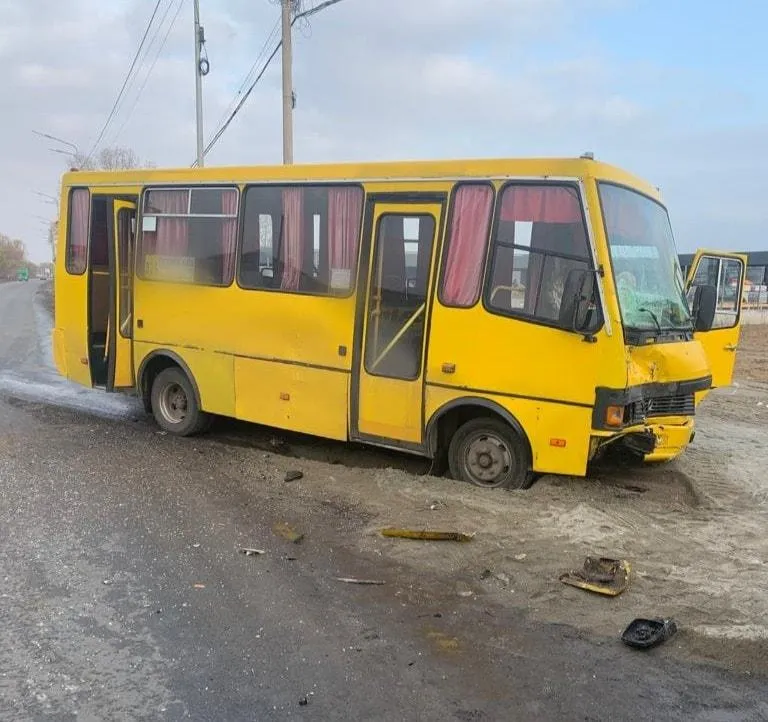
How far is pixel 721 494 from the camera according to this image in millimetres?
6355

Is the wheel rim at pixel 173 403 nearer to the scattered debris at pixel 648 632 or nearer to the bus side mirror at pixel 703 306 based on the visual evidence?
the bus side mirror at pixel 703 306

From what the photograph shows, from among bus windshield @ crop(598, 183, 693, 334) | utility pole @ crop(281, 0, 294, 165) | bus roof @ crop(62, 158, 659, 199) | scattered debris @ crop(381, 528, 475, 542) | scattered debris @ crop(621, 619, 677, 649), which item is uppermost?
utility pole @ crop(281, 0, 294, 165)

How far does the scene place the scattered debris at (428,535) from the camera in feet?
17.3

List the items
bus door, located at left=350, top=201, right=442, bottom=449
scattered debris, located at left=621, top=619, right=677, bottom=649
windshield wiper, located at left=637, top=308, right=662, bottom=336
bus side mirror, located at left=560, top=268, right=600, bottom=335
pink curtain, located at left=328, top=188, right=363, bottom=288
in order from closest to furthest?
scattered debris, located at left=621, top=619, right=677, bottom=649, bus side mirror, located at left=560, top=268, right=600, bottom=335, windshield wiper, located at left=637, top=308, right=662, bottom=336, bus door, located at left=350, top=201, right=442, bottom=449, pink curtain, located at left=328, top=188, right=363, bottom=288

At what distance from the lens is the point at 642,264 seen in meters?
6.05

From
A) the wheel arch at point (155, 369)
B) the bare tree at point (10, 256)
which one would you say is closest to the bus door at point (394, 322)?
the wheel arch at point (155, 369)

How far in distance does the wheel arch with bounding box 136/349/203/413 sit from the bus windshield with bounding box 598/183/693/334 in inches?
190

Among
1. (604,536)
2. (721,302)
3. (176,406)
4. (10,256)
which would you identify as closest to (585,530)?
(604,536)

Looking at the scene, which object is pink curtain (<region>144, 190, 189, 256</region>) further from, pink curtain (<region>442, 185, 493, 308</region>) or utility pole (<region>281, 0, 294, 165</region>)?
utility pole (<region>281, 0, 294, 165</region>)

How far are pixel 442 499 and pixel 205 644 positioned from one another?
2642 mm

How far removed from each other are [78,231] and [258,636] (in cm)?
682

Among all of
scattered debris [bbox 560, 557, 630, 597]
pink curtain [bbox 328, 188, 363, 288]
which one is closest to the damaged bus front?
scattered debris [bbox 560, 557, 630, 597]

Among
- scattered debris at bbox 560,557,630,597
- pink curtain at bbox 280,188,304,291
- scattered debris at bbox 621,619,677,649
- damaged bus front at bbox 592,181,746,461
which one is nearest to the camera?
scattered debris at bbox 621,619,677,649

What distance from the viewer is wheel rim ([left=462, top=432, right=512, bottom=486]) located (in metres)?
6.30
